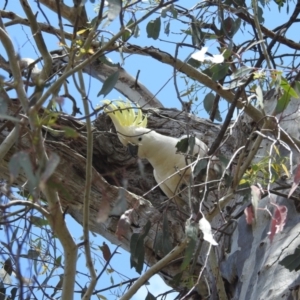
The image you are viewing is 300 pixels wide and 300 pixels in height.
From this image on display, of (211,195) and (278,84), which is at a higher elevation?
(211,195)

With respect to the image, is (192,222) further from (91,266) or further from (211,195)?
(211,195)

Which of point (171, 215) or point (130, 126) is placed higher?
point (130, 126)

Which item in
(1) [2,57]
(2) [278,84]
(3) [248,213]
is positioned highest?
(1) [2,57]

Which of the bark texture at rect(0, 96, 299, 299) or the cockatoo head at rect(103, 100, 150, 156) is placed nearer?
the bark texture at rect(0, 96, 299, 299)

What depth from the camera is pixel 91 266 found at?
4.30 ft

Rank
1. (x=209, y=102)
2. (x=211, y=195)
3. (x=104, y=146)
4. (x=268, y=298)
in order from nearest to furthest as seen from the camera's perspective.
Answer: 1. (x=268, y=298)
2. (x=209, y=102)
3. (x=211, y=195)
4. (x=104, y=146)

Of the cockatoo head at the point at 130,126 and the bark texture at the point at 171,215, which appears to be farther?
the cockatoo head at the point at 130,126

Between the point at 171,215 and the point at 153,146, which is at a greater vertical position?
the point at 153,146

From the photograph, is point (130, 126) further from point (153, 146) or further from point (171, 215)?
point (171, 215)

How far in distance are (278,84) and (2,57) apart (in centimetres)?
156

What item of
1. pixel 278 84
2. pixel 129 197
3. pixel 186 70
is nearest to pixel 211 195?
pixel 129 197

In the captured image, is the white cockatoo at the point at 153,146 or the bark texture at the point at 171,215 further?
the white cockatoo at the point at 153,146

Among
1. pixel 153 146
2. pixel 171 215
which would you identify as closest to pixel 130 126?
pixel 153 146

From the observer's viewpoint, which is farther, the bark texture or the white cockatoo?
the white cockatoo
